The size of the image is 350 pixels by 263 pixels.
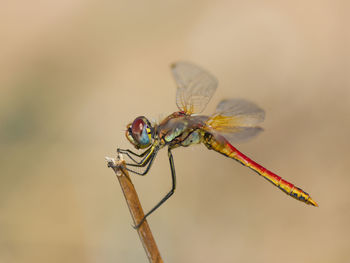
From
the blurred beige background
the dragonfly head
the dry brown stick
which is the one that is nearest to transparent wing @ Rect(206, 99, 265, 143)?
the dragonfly head

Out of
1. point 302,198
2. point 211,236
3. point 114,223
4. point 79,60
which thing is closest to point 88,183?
point 114,223

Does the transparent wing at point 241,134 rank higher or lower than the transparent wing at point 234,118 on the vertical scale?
lower

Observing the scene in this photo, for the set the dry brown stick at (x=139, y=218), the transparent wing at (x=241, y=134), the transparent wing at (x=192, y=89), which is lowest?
the dry brown stick at (x=139, y=218)

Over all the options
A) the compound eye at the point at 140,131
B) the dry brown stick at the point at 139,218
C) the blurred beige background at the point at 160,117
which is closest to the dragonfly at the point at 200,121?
the compound eye at the point at 140,131

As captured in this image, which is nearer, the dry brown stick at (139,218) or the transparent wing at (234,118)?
the dry brown stick at (139,218)

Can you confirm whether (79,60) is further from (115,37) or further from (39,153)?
(39,153)

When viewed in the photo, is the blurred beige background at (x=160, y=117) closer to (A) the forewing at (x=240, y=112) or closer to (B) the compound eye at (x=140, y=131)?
(A) the forewing at (x=240, y=112)

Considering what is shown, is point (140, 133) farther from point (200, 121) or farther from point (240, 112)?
point (240, 112)
